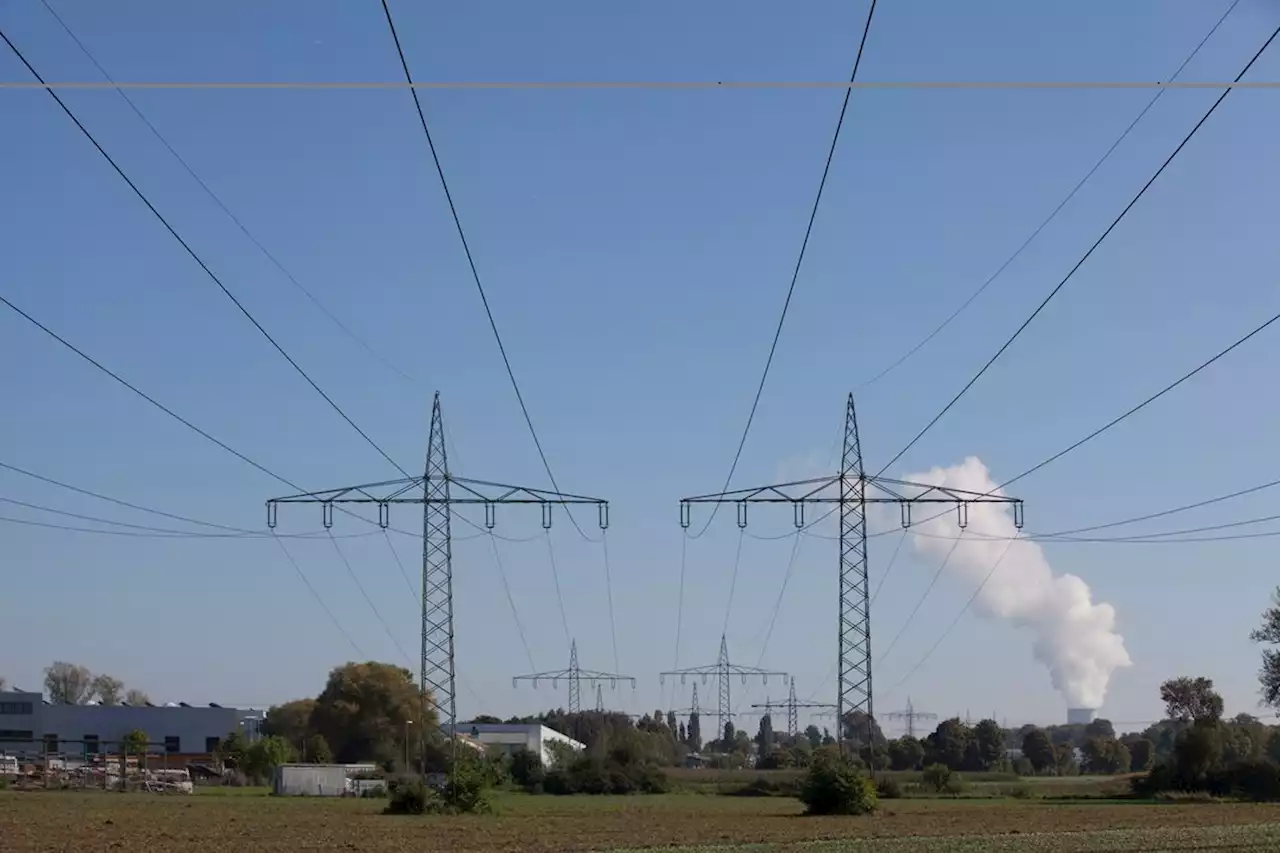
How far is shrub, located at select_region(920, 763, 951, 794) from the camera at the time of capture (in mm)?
116938

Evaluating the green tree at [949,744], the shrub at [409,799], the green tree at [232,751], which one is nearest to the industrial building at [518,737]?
the green tree at [232,751]

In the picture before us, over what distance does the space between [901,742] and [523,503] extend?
440ft

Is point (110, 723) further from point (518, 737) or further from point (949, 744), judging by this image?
point (949, 744)

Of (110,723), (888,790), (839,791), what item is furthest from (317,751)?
(839,791)

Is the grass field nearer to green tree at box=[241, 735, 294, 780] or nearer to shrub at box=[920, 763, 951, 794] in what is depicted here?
→ shrub at box=[920, 763, 951, 794]

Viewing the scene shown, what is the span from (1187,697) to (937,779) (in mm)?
85421

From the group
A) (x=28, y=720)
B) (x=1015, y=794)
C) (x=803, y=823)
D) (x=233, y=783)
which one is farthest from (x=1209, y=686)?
(x=803, y=823)

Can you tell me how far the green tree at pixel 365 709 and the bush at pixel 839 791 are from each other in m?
86.0

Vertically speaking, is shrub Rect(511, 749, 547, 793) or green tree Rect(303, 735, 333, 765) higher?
green tree Rect(303, 735, 333, 765)

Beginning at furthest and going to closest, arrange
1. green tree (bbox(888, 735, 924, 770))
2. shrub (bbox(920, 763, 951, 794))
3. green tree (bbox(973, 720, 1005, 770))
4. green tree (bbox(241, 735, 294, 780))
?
green tree (bbox(973, 720, 1005, 770)) → green tree (bbox(888, 735, 924, 770)) → green tree (bbox(241, 735, 294, 780)) → shrub (bbox(920, 763, 951, 794))

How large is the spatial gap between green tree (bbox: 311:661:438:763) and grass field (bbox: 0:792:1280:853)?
242 feet

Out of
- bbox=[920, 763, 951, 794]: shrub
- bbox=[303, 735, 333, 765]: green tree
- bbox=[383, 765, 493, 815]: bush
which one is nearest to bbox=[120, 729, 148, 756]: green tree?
bbox=[303, 735, 333, 765]: green tree

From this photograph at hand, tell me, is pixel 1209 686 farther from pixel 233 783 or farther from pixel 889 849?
pixel 889 849

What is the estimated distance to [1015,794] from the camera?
373 ft
